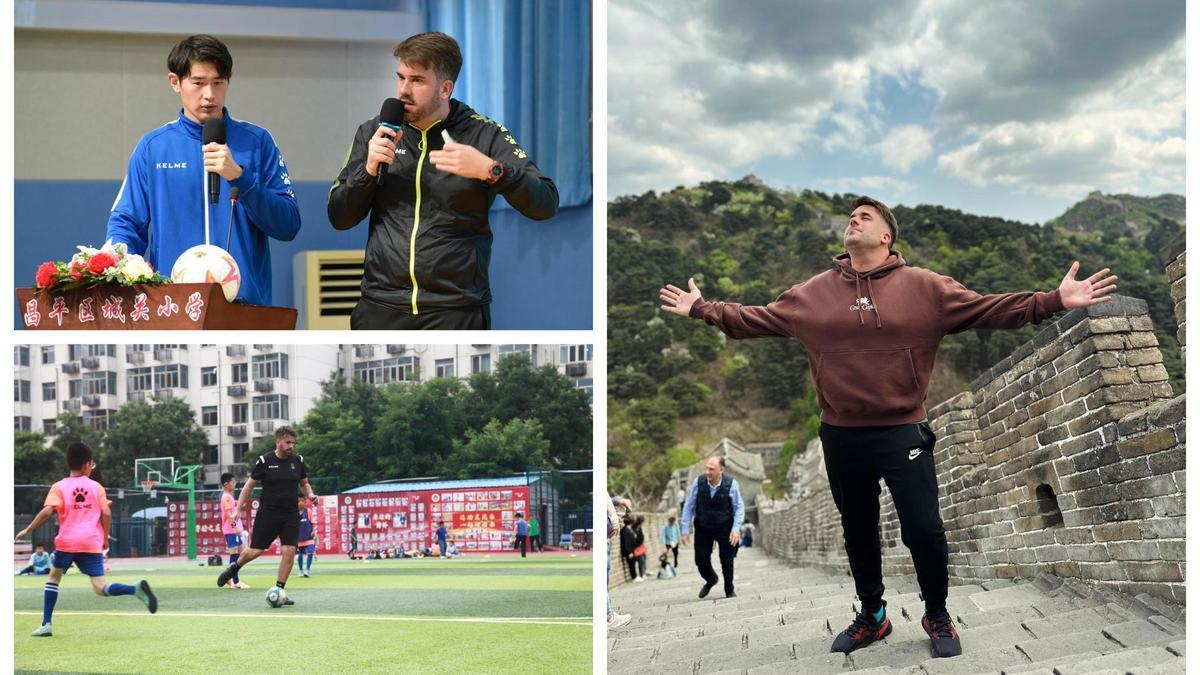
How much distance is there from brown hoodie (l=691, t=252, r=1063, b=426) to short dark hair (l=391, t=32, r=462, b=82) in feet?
3.81

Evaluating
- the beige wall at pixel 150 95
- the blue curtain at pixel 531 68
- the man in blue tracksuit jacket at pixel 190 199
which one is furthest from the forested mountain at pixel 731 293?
the man in blue tracksuit jacket at pixel 190 199

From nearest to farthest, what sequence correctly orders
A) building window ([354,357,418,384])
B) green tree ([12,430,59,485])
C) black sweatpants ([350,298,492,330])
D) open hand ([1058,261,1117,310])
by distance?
open hand ([1058,261,1117,310]) → black sweatpants ([350,298,492,330]) → building window ([354,357,418,384]) → green tree ([12,430,59,485])

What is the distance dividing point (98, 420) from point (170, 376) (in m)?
0.42

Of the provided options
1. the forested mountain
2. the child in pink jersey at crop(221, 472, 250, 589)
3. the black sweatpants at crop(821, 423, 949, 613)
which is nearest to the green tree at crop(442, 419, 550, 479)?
the child in pink jersey at crop(221, 472, 250, 589)

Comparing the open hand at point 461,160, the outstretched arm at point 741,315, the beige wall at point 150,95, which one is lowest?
the outstretched arm at point 741,315

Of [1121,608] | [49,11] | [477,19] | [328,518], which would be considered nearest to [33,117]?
[49,11]

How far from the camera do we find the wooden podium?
127 inches

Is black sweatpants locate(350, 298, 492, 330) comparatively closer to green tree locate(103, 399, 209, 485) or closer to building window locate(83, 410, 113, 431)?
green tree locate(103, 399, 209, 485)

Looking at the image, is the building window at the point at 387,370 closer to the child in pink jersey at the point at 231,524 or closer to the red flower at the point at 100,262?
the child in pink jersey at the point at 231,524

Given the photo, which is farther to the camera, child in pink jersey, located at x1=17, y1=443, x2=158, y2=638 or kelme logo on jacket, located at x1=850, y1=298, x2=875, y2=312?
child in pink jersey, located at x1=17, y1=443, x2=158, y2=638

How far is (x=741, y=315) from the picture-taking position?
3500 mm

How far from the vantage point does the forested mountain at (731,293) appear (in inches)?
1886

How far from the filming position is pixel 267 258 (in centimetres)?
381

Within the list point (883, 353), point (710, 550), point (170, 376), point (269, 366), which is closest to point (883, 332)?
point (883, 353)
